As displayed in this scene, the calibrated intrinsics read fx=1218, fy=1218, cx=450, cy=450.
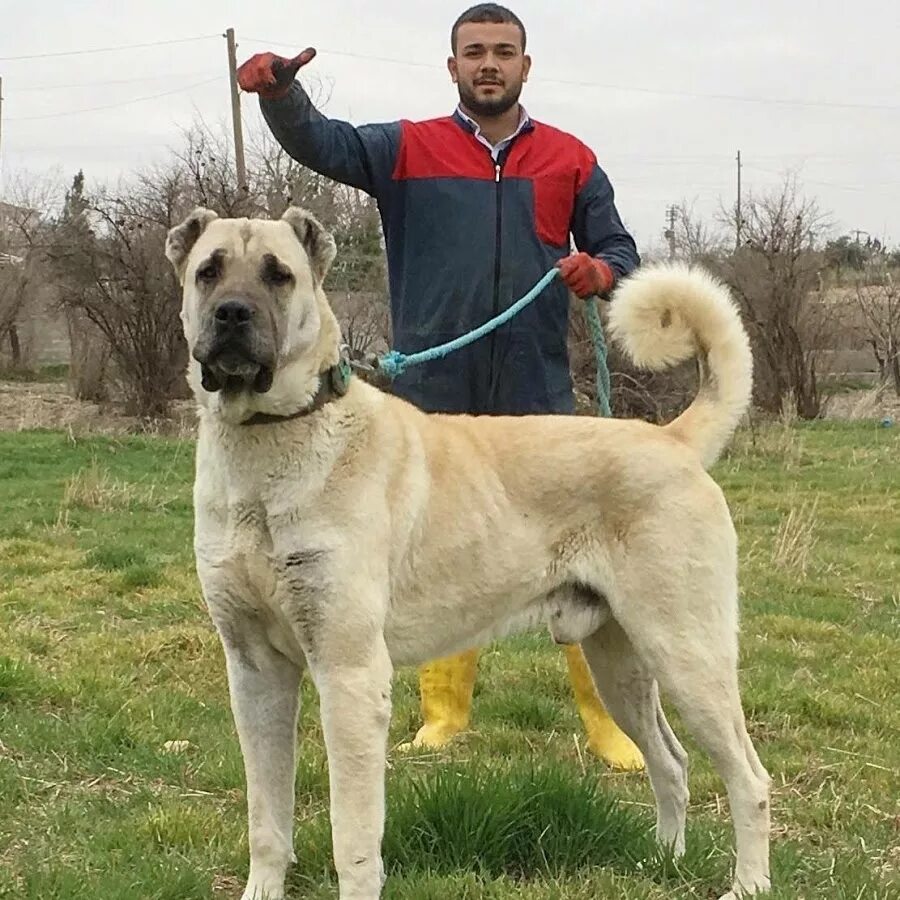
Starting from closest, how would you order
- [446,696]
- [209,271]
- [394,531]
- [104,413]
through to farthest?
[209,271] < [394,531] < [446,696] < [104,413]

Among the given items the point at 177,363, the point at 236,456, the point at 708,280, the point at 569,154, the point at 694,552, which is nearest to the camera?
the point at 236,456

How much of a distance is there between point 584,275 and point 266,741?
1888 millimetres

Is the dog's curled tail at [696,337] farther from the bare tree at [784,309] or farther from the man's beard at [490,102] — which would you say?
the bare tree at [784,309]

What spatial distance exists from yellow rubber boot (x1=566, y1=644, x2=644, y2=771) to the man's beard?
82.1 inches

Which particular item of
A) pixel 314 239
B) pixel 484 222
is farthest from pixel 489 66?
pixel 314 239

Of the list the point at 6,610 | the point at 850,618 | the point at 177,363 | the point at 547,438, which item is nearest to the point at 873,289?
the point at 177,363

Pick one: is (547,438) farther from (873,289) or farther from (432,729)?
(873,289)

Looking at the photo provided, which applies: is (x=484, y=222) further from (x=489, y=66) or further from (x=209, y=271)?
(x=209, y=271)

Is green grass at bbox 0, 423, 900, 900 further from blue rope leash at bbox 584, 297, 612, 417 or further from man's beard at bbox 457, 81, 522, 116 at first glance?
man's beard at bbox 457, 81, 522, 116

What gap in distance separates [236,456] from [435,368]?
1.61 m

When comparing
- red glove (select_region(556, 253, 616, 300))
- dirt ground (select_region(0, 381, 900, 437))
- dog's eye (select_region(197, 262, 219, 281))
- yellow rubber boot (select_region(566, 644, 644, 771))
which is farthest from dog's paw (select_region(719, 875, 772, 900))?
dirt ground (select_region(0, 381, 900, 437))

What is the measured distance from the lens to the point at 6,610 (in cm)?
686

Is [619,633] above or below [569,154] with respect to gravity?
below

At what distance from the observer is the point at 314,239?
10.9 ft
